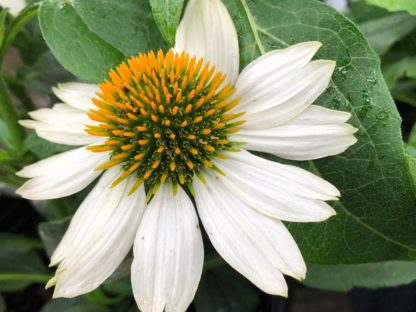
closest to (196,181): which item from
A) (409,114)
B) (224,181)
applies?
(224,181)

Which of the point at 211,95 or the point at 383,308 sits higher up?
the point at 211,95

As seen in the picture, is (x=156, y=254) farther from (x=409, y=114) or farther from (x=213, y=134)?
(x=409, y=114)

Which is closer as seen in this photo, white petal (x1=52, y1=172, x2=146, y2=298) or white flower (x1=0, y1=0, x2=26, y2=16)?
white petal (x1=52, y1=172, x2=146, y2=298)

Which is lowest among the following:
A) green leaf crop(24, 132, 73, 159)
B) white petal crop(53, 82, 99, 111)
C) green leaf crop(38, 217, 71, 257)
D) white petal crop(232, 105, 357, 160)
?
green leaf crop(38, 217, 71, 257)

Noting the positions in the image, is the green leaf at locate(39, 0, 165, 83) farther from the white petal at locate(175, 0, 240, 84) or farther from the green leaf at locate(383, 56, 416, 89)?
the green leaf at locate(383, 56, 416, 89)

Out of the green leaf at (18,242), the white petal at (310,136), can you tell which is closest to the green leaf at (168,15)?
the white petal at (310,136)

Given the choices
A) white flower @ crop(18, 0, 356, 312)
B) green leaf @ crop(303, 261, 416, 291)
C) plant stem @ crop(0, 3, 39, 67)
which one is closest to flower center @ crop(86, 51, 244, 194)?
white flower @ crop(18, 0, 356, 312)
